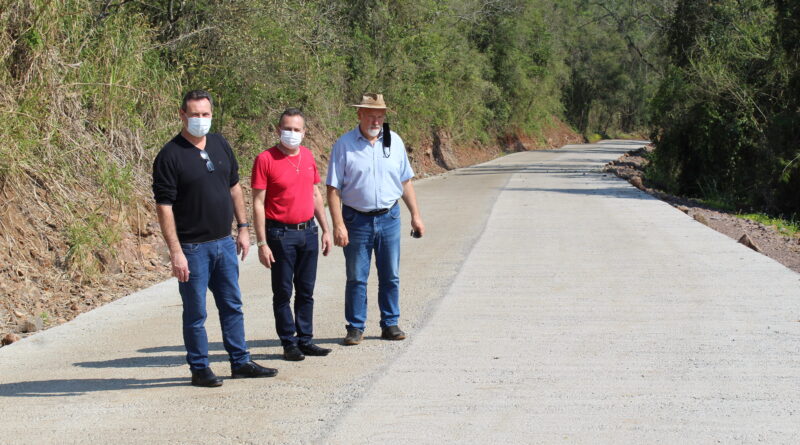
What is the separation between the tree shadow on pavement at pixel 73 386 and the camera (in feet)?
20.5

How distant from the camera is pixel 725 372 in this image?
252 inches

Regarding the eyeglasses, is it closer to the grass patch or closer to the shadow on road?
the grass patch

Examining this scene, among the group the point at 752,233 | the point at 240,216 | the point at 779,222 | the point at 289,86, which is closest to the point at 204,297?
the point at 240,216

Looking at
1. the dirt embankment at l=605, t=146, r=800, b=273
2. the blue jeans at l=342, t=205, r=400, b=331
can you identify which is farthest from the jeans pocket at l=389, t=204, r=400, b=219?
the dirt embankment at l=605, t=146, r=800, b=273

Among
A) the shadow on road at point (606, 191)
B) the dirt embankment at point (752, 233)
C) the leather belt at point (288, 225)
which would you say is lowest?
the dirt embankment at point (752, 233)

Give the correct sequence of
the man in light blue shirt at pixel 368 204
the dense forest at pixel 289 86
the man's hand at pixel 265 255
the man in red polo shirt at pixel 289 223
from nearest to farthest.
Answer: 1. the man's hand at pixel 265 255
2. the man in red polo shirt at pixel 289 223
3. the man in light blue shirt at pixel 368 204
4. the dense forest at pixel 289 86

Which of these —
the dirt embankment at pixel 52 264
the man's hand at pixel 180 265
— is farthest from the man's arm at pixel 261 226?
the dirt embankment at pixel 52 264

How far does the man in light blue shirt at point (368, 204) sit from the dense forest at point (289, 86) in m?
4.44

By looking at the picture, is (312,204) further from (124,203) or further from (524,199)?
(524,199)

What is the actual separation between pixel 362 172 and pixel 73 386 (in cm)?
253

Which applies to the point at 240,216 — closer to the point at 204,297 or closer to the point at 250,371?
the point at 204,297

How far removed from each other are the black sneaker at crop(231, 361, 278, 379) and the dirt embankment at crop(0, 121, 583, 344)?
2.70 m

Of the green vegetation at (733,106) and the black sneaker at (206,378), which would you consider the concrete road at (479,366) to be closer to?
the black sneaker at (206,378)

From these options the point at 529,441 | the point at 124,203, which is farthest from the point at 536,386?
the point at 124,203
